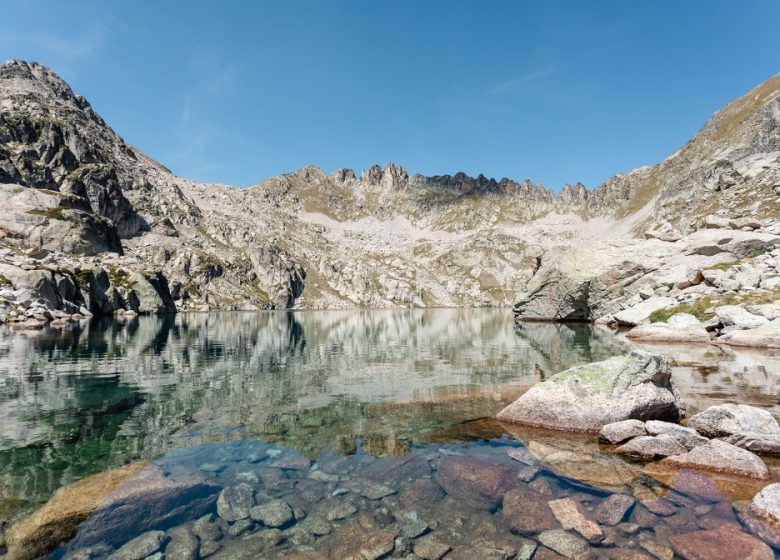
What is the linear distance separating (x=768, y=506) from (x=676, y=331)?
4365cm

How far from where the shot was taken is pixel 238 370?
3631 cm

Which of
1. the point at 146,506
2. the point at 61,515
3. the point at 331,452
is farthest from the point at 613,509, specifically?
the point at 61,515

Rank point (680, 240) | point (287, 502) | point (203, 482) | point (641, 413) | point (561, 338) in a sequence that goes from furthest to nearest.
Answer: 1. point (680, 240)
2. point (561, 338)
3. point (641, 413)
4. point (203, 482)
5. point (287, 502)

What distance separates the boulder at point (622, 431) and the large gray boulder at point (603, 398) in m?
1.00

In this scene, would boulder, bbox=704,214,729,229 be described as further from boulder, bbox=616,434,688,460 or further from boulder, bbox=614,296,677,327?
boulder, bbox=616,434,688,460

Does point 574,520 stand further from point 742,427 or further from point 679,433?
point 742,427

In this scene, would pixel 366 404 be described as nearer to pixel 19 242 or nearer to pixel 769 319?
pixel 769 319

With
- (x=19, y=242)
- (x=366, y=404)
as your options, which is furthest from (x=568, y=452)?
(x=19, y=242)

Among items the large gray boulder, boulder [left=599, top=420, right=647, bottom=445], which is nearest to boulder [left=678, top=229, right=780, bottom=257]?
the large gray boulder

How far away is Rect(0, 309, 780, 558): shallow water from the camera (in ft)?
34.0

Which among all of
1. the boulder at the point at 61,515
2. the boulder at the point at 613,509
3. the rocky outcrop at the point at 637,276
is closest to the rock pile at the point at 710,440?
the boulder at the point at 613,509

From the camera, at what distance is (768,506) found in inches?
404

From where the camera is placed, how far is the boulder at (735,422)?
1485 cm

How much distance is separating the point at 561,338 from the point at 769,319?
21190 millimetres
